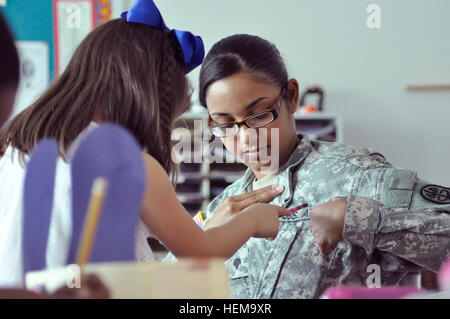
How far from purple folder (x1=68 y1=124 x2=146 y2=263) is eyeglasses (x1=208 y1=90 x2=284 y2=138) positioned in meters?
0.53

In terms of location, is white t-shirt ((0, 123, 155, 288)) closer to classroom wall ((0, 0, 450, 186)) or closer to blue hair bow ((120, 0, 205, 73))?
blue hair bow ((120, 0, 205, 73))

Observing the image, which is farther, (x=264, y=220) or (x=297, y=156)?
(x=297, y=156)

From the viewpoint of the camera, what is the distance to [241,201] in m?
0.70

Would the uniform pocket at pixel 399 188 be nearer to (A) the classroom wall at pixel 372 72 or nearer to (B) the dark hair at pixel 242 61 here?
(B) the dark hair at pixel 242 61

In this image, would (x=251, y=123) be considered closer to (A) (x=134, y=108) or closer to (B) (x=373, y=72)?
(A) (x=134, y=108)

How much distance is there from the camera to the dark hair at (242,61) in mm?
843

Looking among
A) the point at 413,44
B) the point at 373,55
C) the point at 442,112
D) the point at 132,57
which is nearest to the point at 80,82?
the point at 132,57

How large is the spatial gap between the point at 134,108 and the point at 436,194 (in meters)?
0.50

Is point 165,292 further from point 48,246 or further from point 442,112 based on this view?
point 442,112

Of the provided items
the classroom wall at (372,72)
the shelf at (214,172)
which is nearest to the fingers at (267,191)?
the classroom wall at (372,72)

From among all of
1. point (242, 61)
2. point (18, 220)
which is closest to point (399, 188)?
point (242, 61)

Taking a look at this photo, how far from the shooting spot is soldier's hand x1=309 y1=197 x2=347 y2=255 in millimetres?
647

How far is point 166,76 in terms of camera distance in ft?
1.44

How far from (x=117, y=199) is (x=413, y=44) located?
8.00ft
